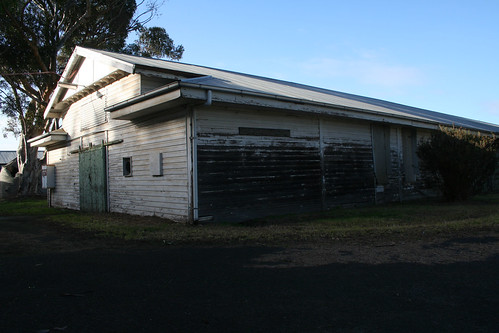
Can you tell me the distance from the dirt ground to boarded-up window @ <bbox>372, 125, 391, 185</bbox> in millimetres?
7352

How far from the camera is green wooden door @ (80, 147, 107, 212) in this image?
13.3m

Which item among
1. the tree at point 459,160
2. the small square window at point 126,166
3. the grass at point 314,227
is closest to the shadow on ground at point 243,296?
the grass at point 314,227

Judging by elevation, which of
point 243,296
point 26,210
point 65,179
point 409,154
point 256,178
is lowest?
point 243,296

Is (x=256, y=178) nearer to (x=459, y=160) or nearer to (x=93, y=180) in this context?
(x=459, y=160)

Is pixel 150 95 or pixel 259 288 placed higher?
pixel 150 95

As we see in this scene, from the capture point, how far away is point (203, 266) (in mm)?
5074

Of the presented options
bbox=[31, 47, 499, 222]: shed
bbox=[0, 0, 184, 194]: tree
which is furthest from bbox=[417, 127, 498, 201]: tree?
bbox=[0, 0, 184, 194]: tree

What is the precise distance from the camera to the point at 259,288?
407cm

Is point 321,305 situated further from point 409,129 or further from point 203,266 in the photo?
point 409,129

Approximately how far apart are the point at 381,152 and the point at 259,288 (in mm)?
11005

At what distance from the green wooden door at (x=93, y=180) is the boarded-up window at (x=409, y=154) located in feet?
35.5

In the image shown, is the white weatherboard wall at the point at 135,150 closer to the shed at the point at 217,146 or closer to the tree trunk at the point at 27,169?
the shed at the point at 217,146

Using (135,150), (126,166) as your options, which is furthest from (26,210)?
(135,150)

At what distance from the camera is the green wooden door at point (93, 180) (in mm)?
13285
